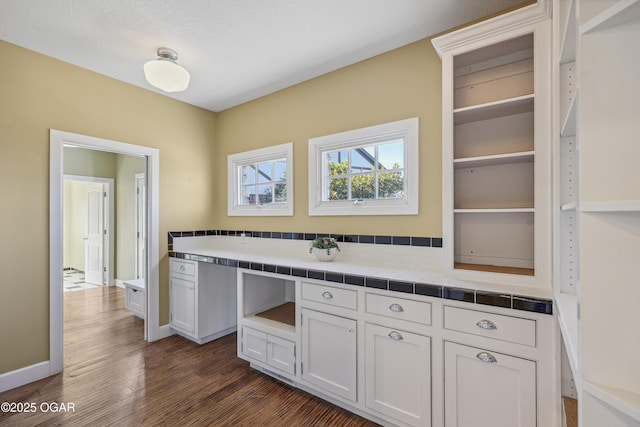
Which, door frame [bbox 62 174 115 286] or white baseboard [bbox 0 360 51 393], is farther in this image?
door frame [bbox 62 174 115 286]

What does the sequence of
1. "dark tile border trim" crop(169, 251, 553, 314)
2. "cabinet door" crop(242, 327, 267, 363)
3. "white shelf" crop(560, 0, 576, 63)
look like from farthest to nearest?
1. "cabinet door" crop(242, 327, 267, 363)
2. "dark tile border trim" crop(169, 251, 553, 314)
3. "white shelf" crop(560, 0, 576, 63)

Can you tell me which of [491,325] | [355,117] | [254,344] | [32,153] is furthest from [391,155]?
[32,153]

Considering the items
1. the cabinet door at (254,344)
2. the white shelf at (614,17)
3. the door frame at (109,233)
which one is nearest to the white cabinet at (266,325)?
the cabinet door at (254,344)

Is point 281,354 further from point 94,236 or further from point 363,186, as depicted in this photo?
point 94,236

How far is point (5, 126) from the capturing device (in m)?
2.23

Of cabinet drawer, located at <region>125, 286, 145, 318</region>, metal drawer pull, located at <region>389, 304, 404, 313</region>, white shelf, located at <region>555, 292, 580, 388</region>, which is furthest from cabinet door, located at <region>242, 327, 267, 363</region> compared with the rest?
white shelf, located at <region>555, 292, 580, 388</region>

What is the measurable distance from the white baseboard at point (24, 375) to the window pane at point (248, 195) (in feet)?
7.30

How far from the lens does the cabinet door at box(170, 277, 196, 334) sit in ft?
9.85

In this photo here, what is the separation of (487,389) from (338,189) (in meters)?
1.82

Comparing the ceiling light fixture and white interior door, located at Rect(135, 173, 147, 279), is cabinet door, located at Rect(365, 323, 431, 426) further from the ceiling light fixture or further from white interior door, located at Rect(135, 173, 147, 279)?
white interior door, located at Rect(135, 173, 147, 279)

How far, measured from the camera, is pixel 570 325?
1.05m

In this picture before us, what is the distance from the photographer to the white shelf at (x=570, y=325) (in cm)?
93

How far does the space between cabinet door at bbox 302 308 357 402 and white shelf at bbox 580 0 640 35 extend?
1.70m

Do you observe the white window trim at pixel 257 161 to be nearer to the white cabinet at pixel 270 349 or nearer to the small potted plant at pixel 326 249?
the small potted plant at pixel 326 249
